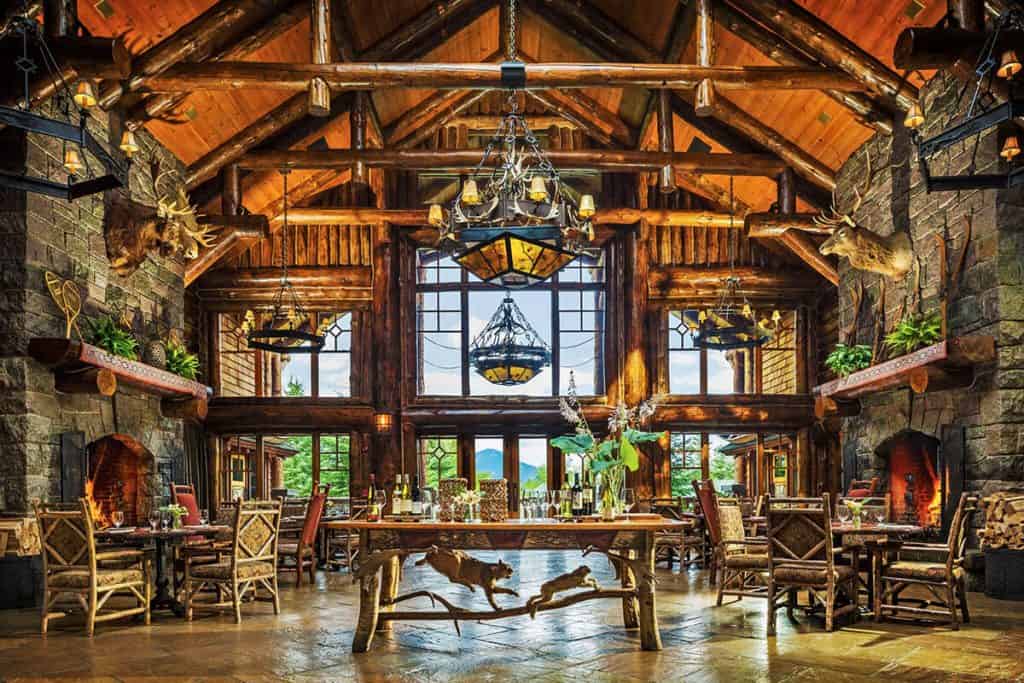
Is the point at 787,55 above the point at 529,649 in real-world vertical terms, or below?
above

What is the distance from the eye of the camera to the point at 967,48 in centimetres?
795

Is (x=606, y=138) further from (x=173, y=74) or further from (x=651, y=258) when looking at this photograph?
(x=173, y=74)

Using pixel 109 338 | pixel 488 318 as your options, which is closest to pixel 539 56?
pixel 488 318

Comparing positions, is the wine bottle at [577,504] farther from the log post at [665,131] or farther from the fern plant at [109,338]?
the log post at [665,131]

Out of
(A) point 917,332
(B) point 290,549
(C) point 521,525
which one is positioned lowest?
(B) point 290,549

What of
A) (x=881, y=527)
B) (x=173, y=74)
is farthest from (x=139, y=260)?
A: (x=881, y=527)

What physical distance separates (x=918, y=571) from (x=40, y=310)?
739 centimetres

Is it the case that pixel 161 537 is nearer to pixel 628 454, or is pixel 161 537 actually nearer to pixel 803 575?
pixel 628 454

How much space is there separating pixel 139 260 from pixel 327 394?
549cm

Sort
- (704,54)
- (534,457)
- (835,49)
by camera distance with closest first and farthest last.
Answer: (835,49) → (704,54) → (534,457)

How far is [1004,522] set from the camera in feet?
26.1

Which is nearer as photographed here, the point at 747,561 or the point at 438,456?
the point at 747,561

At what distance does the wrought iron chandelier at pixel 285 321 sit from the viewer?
12.8 metres

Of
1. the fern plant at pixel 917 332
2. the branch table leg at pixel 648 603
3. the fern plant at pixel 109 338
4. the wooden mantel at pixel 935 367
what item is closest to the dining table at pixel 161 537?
the fern plant at pixel 109 338
